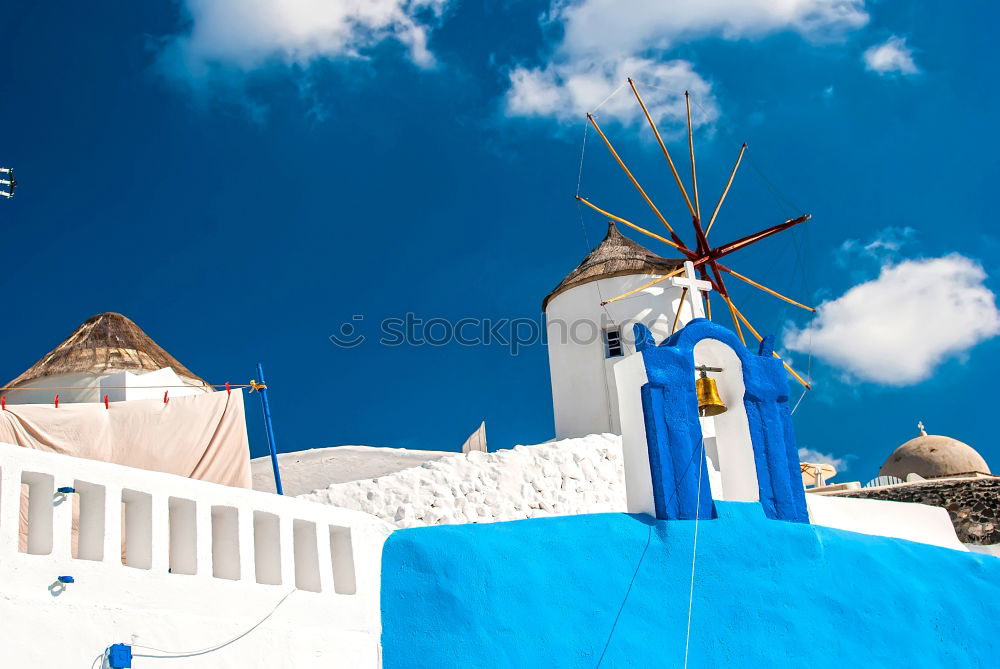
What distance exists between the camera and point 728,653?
277 inches

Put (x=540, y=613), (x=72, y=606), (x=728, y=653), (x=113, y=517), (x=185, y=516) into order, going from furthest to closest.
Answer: (x=728, y=653)
(x=540, y=613)
(x=185, y=516)
(x=113, y=517)
(x=72, y=606)

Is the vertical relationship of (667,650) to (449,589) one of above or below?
below

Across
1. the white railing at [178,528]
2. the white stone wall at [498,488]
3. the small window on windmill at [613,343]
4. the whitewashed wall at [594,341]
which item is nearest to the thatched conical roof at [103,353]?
the white stone wall at [498,488]

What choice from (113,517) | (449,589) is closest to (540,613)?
(449,589)

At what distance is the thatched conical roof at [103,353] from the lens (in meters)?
14.7

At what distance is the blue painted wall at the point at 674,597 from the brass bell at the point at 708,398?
942mm

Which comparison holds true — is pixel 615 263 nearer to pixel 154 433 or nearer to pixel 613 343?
pixel 613 343

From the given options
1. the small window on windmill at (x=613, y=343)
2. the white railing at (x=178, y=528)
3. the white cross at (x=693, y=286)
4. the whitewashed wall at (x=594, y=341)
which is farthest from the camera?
the small window on windmill at (x=613, y=343)

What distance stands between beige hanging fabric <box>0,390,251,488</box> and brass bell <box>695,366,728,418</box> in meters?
4.12

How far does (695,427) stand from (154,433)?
15.2 ft

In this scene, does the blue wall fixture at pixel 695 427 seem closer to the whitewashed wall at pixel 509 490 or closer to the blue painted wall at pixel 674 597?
the blue painted wall at pixel 674 597

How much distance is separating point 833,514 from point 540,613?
13.7 feet

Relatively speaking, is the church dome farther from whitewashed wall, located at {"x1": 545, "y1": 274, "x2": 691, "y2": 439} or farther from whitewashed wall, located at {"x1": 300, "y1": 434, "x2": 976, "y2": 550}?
whitewashed wall, located at {"x1": 300, "y1": 434, "x2": 976, "y2": 550}

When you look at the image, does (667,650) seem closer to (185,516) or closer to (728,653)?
(728,653)
